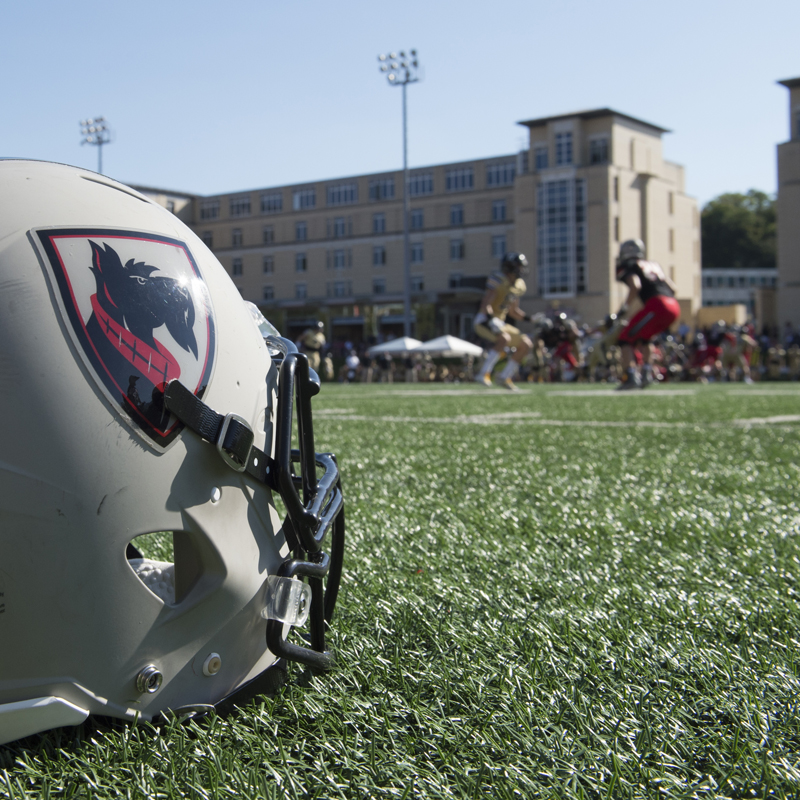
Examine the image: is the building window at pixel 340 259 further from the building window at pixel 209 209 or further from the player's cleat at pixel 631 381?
the player's cleat at pixel 631 381

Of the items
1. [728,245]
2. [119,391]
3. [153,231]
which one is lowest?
[119,391]

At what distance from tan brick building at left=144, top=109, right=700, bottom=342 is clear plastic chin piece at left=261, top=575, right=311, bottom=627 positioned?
4522cm

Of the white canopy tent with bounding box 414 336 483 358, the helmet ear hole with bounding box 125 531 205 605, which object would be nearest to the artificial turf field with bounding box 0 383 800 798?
the helmet ear hole with bounding box 125 531 205 605

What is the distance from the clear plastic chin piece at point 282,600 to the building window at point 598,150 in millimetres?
47394

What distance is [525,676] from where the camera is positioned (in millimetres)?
1546

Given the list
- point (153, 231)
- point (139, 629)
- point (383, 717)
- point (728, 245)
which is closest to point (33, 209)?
point (153, 231)

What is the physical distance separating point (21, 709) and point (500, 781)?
65 centimetres

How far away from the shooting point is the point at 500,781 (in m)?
1.16

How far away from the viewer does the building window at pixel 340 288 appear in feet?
189

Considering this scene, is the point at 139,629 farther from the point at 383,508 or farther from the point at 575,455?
the point at 575,455

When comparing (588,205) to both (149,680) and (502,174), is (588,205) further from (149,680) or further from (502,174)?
(149,680)

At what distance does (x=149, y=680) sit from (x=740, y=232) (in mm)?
70914

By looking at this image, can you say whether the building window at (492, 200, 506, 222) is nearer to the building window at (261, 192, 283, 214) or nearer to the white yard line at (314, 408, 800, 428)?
the building window at (261, 192, 283, 214)

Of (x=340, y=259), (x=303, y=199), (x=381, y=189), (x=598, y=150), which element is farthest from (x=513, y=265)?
(x=303, y=199)
